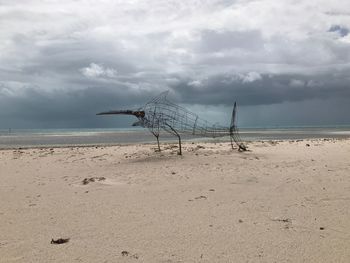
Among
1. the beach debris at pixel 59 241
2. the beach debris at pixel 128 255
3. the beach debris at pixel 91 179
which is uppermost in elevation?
the beach debris at pixel 91 179

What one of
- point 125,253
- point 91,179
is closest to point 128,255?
point 125,253

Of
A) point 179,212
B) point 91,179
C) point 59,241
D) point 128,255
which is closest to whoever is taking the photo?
point 128,255

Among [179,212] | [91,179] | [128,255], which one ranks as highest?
[91,179]

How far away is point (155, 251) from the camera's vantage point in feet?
18.7

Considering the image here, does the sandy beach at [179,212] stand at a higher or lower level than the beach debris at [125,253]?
higher

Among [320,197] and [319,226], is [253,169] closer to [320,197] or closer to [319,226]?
[320,197]

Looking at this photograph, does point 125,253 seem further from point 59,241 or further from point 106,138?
point 106,138

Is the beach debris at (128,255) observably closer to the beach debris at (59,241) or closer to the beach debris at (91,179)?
the beach debris at (59,241)

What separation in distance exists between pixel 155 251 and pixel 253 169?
7.54 metres

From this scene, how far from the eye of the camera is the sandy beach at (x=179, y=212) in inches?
223

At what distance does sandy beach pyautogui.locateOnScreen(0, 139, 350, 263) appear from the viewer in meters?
5.65

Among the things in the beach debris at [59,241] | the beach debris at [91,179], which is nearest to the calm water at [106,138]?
the beach debris at [91,179]

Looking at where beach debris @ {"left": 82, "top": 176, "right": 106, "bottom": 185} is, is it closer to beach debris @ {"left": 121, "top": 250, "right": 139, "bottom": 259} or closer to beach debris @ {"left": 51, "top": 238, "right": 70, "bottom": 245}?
beach debris @ {"left": 51, "top": 238, "right": 70, "bottom": 245}

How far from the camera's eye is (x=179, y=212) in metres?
7.75
